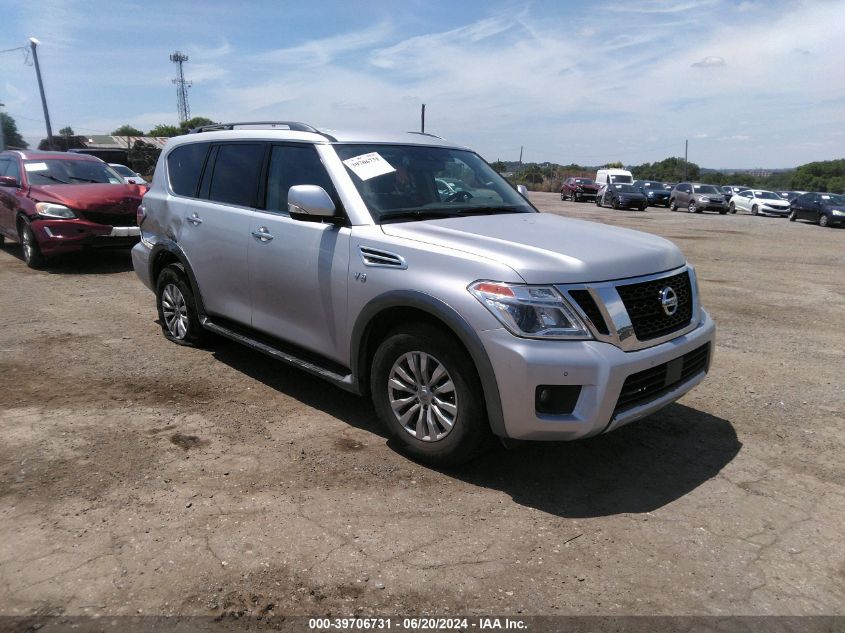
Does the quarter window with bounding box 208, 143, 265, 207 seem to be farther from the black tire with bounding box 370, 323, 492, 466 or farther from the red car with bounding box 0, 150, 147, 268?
the red car with bounding box 0, 150, 147, 268

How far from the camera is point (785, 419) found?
449 centimetres

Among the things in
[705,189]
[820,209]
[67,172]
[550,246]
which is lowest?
[820,209]

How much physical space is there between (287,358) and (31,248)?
751 cm

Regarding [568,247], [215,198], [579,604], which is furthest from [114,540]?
[215,198]

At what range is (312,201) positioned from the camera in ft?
12.5

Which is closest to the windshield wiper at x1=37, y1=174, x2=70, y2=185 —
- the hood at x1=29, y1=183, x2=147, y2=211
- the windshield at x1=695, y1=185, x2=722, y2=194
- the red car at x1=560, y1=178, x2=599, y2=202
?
the hood at x1=29, y1=183, x2=147, y2=211

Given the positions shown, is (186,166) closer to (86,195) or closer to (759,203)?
(86,195)

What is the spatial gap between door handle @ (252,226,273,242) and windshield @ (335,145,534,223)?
76 centimetres

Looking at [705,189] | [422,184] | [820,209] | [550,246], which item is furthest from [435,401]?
[705,189]

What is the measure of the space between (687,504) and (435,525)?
1326 mm

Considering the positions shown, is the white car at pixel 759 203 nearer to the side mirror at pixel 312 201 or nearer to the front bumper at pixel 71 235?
the front bumper at pixel 71 235

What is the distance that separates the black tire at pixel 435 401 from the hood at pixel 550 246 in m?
0.52

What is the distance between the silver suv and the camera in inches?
123

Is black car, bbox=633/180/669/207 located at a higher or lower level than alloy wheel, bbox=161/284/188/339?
lower
